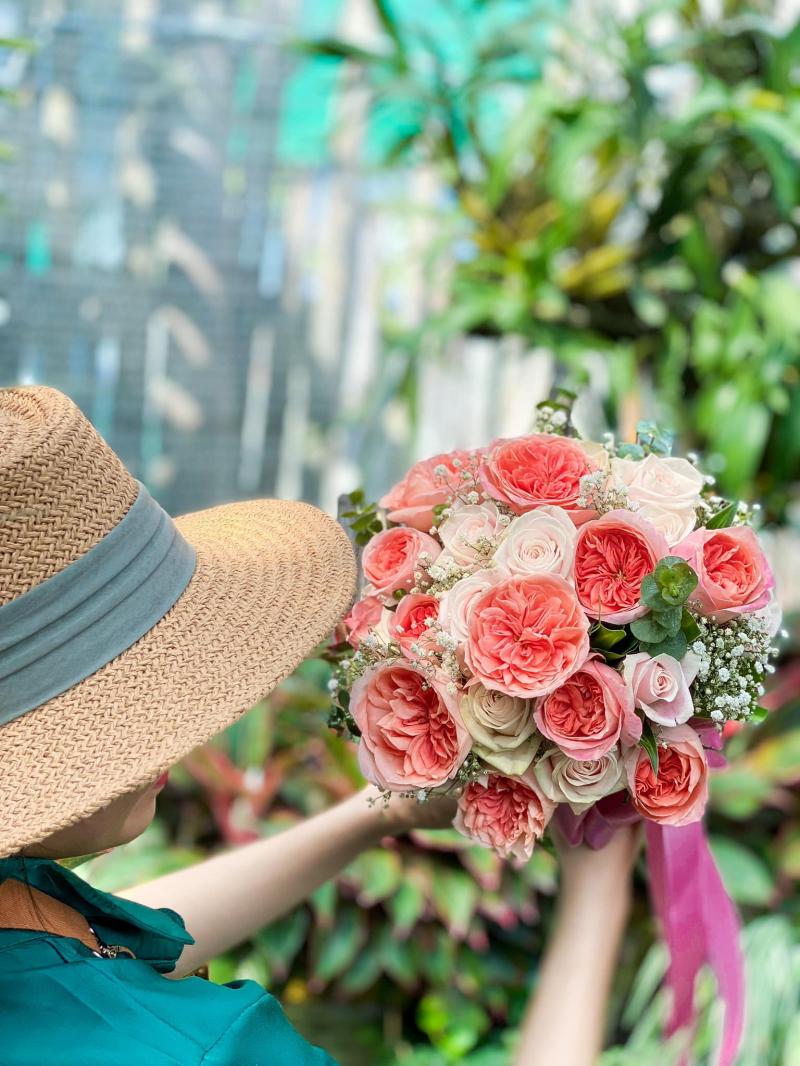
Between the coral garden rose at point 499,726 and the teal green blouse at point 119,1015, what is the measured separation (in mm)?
241

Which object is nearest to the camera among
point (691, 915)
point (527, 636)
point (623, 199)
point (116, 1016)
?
point (116, 1016)

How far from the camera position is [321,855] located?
109 cm

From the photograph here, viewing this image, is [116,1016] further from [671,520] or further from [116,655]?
[671,520]

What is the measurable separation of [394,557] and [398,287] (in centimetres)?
237

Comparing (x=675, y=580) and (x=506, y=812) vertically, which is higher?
(x=675, y=580)

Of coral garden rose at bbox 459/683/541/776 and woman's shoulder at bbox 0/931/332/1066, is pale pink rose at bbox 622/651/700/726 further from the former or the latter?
woman's shoulder at bbox 0/931/332/1066

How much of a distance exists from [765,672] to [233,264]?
245 centimetres

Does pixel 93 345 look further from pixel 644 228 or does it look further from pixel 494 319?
pixel 644 228

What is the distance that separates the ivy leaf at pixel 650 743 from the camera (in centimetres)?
84

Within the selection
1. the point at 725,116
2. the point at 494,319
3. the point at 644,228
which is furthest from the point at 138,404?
the point at 725,116

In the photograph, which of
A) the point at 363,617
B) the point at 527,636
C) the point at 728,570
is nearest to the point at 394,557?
the point at 363,617

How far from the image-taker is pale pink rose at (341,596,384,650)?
96 cm

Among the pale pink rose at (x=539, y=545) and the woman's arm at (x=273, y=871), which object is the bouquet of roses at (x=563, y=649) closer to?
the pale pink rose at (x=539, y=545)

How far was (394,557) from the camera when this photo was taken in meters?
0.96
